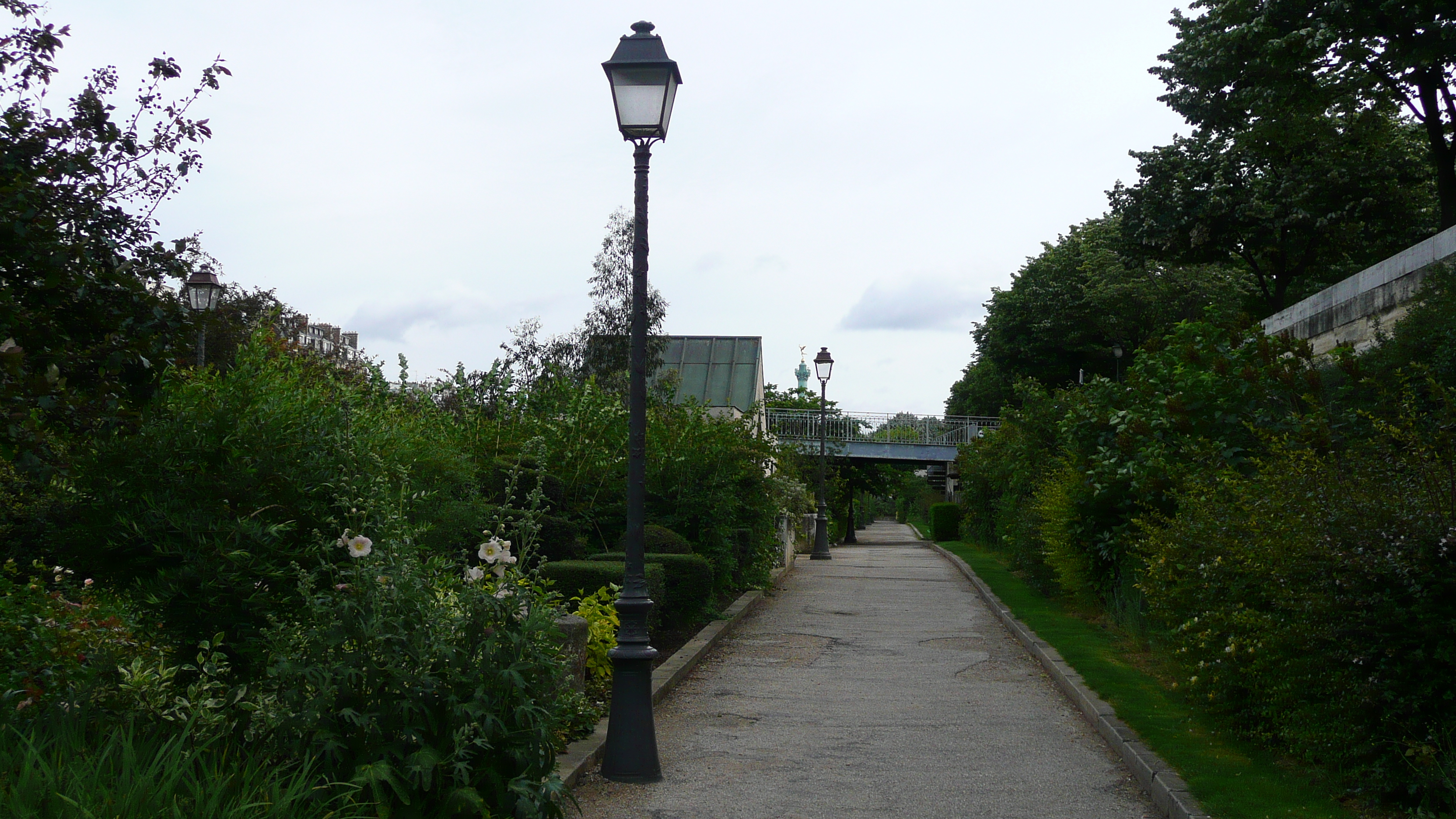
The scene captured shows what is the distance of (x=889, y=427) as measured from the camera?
53781mm

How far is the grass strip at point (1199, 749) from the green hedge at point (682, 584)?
388cm

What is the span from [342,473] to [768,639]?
805 centimetres

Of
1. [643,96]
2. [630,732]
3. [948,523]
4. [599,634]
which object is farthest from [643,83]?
[948,523]

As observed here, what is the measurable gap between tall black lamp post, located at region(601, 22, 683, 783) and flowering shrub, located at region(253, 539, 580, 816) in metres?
1.58

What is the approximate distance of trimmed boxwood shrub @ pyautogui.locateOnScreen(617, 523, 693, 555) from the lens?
13609 millimetres

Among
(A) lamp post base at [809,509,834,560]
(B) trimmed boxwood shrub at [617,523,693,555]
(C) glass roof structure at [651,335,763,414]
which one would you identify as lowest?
(A) lamp post base at [809,509,834,560]

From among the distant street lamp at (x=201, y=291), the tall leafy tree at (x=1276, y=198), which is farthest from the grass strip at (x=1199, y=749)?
the tall leafy tree at (x=1276, y=198)

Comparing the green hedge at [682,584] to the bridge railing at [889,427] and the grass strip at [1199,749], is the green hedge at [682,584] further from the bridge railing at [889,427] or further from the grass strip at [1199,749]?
the bridge railing at [889,427]

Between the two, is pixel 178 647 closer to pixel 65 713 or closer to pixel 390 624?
pixel 65 713

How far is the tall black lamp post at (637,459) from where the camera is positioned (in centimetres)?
658

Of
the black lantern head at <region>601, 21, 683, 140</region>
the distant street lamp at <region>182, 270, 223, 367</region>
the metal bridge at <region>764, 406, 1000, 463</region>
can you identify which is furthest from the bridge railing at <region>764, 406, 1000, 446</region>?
the black lantern head at <region>601, 21, 683, 140</region>

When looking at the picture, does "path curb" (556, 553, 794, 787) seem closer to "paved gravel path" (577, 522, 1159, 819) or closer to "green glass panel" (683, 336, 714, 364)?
"paved gravel path" (577, 522, 1159, 819)

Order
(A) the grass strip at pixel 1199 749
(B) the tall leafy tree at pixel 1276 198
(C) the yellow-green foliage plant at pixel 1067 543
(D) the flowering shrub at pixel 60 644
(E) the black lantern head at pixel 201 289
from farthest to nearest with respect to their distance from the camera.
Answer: (B) the tall leafy tree at pixel 1276 198
(E) the black lantern head at pixel 201 289
(C) the yellow-green foliage plant at pixel 1067 543
(A) the grass strip at pixel 1199 749
(D) the flowering shrub at pixel 60 644

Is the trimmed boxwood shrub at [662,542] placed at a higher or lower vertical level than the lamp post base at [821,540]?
higher
